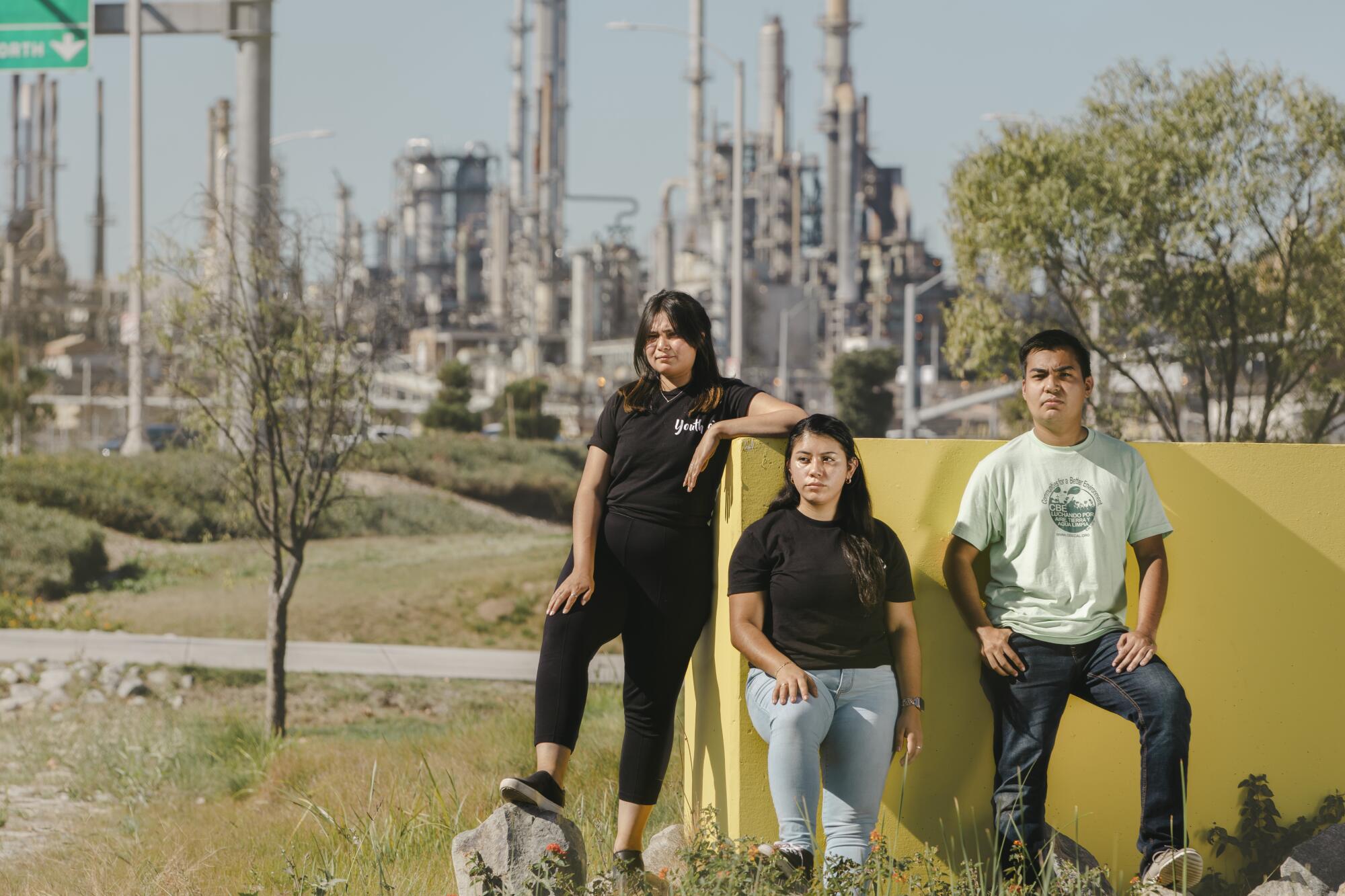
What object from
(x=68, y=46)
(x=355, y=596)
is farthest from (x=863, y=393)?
(x=68, y=46)

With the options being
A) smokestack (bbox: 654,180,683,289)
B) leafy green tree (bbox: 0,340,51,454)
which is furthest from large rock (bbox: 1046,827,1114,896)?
smokestack (bbox: 654,180,683,289)

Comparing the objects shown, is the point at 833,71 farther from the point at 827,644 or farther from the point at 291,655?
the point at 827,644

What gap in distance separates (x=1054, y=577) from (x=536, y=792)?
5.78 ft

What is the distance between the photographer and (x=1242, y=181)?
1454 centimetres

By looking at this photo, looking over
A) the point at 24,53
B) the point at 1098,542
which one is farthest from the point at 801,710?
the point at 24,53

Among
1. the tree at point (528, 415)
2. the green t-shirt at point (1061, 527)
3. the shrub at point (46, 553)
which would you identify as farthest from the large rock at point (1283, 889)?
the tree at point (528, 415)

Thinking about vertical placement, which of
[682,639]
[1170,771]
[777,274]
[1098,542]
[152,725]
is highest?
[777,274]

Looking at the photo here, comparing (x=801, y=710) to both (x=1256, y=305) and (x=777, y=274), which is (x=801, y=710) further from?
(x=777, y=274)

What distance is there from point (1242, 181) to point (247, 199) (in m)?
9.87

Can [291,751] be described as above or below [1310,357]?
below

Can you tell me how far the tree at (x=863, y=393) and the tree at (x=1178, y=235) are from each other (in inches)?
1012

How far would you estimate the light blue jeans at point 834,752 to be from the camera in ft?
13.8

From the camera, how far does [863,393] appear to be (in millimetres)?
43938

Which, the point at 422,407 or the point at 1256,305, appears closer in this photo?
the point at 1256,305
